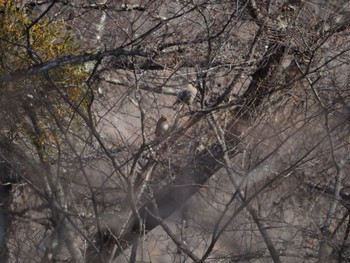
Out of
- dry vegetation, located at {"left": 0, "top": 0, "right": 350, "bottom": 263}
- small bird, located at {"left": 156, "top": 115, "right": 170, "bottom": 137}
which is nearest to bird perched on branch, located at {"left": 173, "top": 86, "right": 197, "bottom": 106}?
dry vegetation, located at {"left": 0, "top": 0, "right": 350, "bottom": 263}

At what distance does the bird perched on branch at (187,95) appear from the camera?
6.89 meters

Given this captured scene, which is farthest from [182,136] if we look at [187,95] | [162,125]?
[187,95]

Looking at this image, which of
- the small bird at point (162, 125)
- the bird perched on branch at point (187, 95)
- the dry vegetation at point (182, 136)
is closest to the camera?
the dry vegetation at point (182, 136)

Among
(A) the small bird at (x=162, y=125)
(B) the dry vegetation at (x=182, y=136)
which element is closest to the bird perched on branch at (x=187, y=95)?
(B) the dry vegetation at (x=182, y=136)

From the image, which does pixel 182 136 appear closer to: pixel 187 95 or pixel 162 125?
pixel 162 125

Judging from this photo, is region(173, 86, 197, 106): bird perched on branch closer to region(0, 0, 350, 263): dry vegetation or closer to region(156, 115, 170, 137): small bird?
region(0, 0, 350, 263): dry vegetation

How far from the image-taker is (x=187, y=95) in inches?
274

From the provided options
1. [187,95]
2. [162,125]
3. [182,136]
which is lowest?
[182,136]

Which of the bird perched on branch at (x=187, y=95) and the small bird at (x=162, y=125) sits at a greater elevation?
the bird perched on branch at (x=187, y=95)

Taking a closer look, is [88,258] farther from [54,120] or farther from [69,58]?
[69,58]

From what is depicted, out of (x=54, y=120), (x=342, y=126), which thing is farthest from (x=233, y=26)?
(x=54, y=120)

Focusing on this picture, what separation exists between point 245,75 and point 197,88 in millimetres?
716

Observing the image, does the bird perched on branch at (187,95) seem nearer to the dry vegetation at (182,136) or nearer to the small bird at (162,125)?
the dry vegetation at (182,136)

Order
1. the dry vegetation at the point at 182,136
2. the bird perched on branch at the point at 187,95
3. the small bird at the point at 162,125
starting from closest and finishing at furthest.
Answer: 1. the dry vegetation at the point at 182,136
2. the small bird at the point at 162,125
3. the bird perched on branch at the point at 187,95
